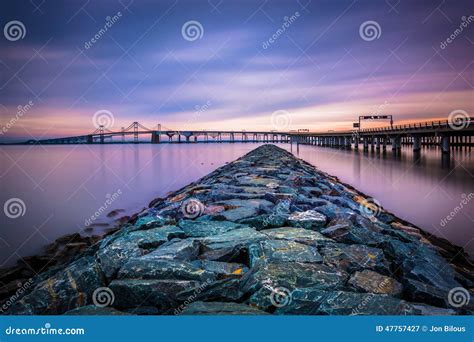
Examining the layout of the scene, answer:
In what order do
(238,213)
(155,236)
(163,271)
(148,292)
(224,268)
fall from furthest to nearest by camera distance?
1. (238,213)
2. (155,236)
3. (224,268)
4. (163,271)
5. (148,292)

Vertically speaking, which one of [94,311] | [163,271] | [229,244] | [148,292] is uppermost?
[229,244]

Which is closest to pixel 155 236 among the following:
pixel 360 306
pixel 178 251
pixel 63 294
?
pixel 178 251

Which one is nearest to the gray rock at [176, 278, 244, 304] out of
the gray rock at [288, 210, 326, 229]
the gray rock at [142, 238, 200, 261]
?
the gray rock at [142, 238, 200, 261]

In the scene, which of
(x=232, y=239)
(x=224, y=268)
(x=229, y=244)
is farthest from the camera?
(x=232, y=239)

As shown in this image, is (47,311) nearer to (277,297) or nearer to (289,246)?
(277,297)

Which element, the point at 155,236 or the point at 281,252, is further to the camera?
the point at 155,236

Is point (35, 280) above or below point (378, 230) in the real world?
below

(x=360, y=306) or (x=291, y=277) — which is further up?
(x=291, y=277)

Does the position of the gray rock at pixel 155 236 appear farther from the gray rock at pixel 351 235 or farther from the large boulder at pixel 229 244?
the gray rock at pixel 351 235

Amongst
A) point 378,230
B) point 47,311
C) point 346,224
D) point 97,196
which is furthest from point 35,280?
point 97,196

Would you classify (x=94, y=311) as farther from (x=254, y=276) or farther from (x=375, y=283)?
(x=375, y=283)

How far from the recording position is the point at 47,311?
2666 millimetres

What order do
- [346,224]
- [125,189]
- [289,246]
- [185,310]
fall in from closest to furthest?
[185,310] → [289,246] → [346,224] → [125,189]

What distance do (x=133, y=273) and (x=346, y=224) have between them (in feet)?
8.35
